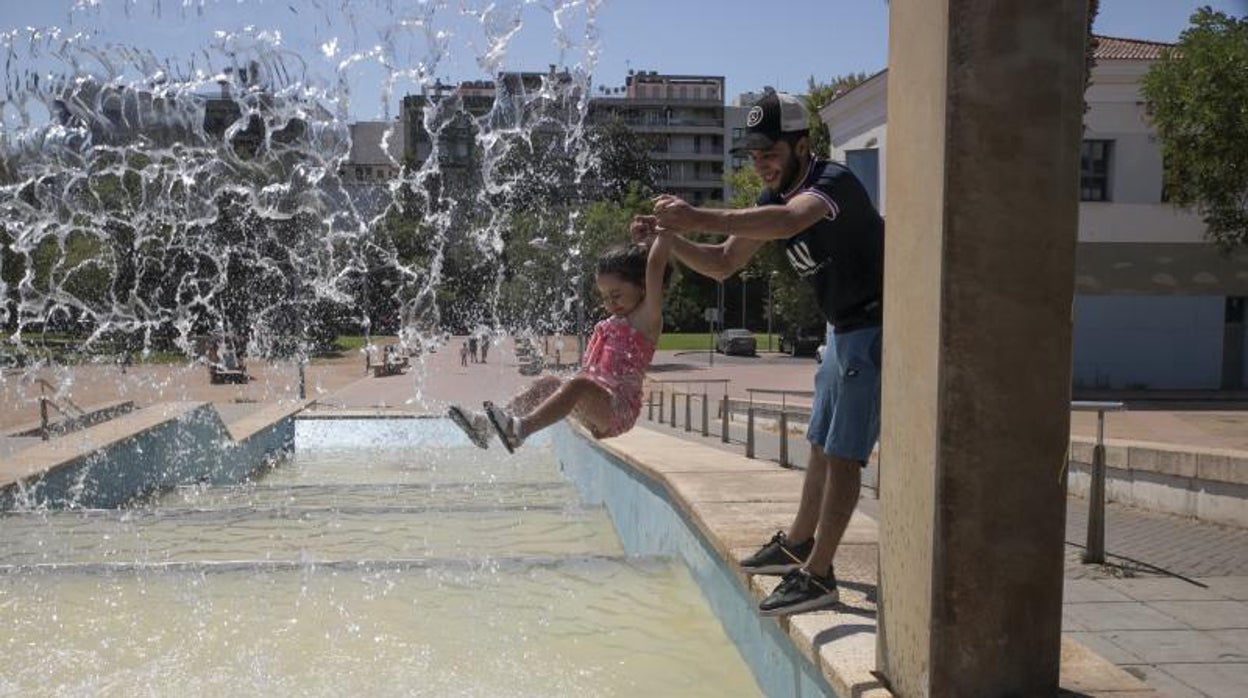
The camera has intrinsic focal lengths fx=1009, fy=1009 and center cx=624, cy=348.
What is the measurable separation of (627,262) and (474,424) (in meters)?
1.12

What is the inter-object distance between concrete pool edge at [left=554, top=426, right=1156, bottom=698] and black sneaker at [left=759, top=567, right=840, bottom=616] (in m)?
0.04

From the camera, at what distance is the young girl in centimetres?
433

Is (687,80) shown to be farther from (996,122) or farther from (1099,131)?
(996,122)

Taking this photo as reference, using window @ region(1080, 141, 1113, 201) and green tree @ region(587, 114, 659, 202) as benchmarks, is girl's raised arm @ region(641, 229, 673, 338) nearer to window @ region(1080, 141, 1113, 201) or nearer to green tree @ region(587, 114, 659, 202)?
window @ region(1080, 141, 1113, 201)

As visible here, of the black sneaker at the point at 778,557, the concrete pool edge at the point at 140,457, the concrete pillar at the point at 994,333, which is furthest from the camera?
the concrete pool edge at the point at 140,457

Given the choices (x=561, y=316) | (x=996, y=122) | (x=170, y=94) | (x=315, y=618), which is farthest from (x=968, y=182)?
(x=561, y=316)

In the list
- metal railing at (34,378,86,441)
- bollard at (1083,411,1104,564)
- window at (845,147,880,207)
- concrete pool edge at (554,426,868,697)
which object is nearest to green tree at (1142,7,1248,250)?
window at (845,147,880,207)

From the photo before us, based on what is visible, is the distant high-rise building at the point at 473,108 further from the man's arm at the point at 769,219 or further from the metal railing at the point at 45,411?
the man's arm at the point at 769,219

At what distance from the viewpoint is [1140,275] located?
2641 cm

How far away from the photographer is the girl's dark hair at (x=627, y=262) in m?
4.31

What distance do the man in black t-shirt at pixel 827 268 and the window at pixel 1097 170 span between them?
86.5ft

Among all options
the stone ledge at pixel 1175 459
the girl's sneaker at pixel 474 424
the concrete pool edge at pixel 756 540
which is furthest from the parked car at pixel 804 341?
the girl's sneaker at pixel 474 424

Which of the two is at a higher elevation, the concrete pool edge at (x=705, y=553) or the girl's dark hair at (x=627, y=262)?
the girl's dark hair at (x=627, y=262)

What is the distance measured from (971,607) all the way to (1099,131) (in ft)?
90.4
